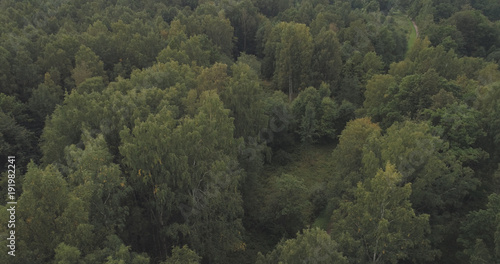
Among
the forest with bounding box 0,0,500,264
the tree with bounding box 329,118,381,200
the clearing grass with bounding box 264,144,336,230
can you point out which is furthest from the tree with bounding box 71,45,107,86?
the tree with bounding box 329,118,381,200

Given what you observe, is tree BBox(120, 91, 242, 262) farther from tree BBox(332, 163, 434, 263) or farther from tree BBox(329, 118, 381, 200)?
tree BBox(329, 118, 381, 200)

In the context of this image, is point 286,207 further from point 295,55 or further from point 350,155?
point 295,55

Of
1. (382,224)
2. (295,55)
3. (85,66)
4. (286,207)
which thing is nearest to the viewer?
(382,224)

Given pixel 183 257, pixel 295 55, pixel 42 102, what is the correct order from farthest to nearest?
pixel 295 55 < pixel 42 102 < pixel 183 257

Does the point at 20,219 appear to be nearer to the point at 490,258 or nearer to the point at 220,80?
the point at 220,80

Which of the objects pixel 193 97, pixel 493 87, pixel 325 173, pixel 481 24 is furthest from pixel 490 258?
pixel 481 24

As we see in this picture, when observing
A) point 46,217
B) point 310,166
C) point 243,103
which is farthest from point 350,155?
point 46,217

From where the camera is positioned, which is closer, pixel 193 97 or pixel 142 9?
pixel 193 97
